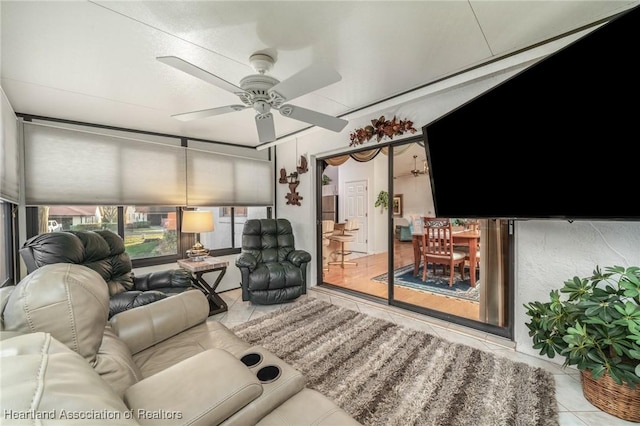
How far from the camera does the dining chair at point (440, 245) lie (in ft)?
11.7

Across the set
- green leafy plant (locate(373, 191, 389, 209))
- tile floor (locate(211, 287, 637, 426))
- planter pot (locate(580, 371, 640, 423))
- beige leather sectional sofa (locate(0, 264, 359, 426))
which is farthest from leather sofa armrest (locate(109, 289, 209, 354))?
green leafy plant (locate(373, 191, 389, 209))

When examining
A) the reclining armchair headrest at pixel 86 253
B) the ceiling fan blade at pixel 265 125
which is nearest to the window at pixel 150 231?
the reclining armchair headrest at pixel 86 253

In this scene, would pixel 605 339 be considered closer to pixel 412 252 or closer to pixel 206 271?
pixel 412 252

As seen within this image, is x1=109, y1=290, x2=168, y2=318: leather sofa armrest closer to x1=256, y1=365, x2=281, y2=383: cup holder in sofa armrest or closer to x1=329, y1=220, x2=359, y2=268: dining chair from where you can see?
x1=256, y1=365, x2=281, y2=383: cup holder in sofa armrest

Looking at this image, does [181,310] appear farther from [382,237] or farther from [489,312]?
[382,237]

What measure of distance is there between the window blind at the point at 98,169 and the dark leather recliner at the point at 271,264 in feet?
3.93

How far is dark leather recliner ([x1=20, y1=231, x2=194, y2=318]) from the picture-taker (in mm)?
1983

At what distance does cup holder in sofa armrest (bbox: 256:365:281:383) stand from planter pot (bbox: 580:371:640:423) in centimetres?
198

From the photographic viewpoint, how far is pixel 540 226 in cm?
214

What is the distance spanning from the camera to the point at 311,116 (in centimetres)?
214

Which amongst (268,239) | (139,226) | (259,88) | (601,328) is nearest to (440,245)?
(601,328)

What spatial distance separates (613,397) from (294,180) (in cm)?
391

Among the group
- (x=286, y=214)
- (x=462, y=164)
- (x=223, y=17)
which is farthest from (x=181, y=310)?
(x=286, y=214)

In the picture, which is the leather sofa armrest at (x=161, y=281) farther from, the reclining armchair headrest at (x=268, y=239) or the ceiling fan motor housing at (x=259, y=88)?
the ceiling fan motor housing at (x=259, y=88)
